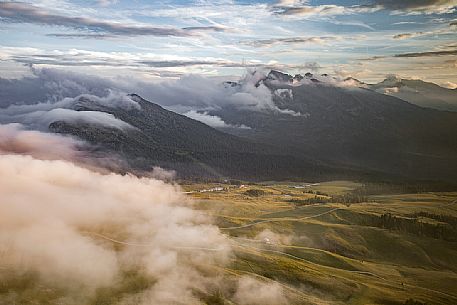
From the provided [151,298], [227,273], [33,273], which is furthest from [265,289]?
[33,273]

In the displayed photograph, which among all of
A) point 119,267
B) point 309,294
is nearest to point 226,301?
point 309,294

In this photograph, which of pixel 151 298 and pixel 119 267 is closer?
pixel 151 298

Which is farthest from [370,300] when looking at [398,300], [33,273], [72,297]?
[33,273]

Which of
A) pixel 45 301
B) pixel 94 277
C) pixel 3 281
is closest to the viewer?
pixel 45 301

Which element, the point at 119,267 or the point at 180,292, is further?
the point at 119,267

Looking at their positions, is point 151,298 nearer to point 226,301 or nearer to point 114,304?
point 114,304

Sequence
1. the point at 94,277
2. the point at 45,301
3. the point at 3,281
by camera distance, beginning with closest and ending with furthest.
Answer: the point at 45,301
the point at 3,281
the point at 94,277

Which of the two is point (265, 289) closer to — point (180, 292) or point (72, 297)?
point (180, 292)
